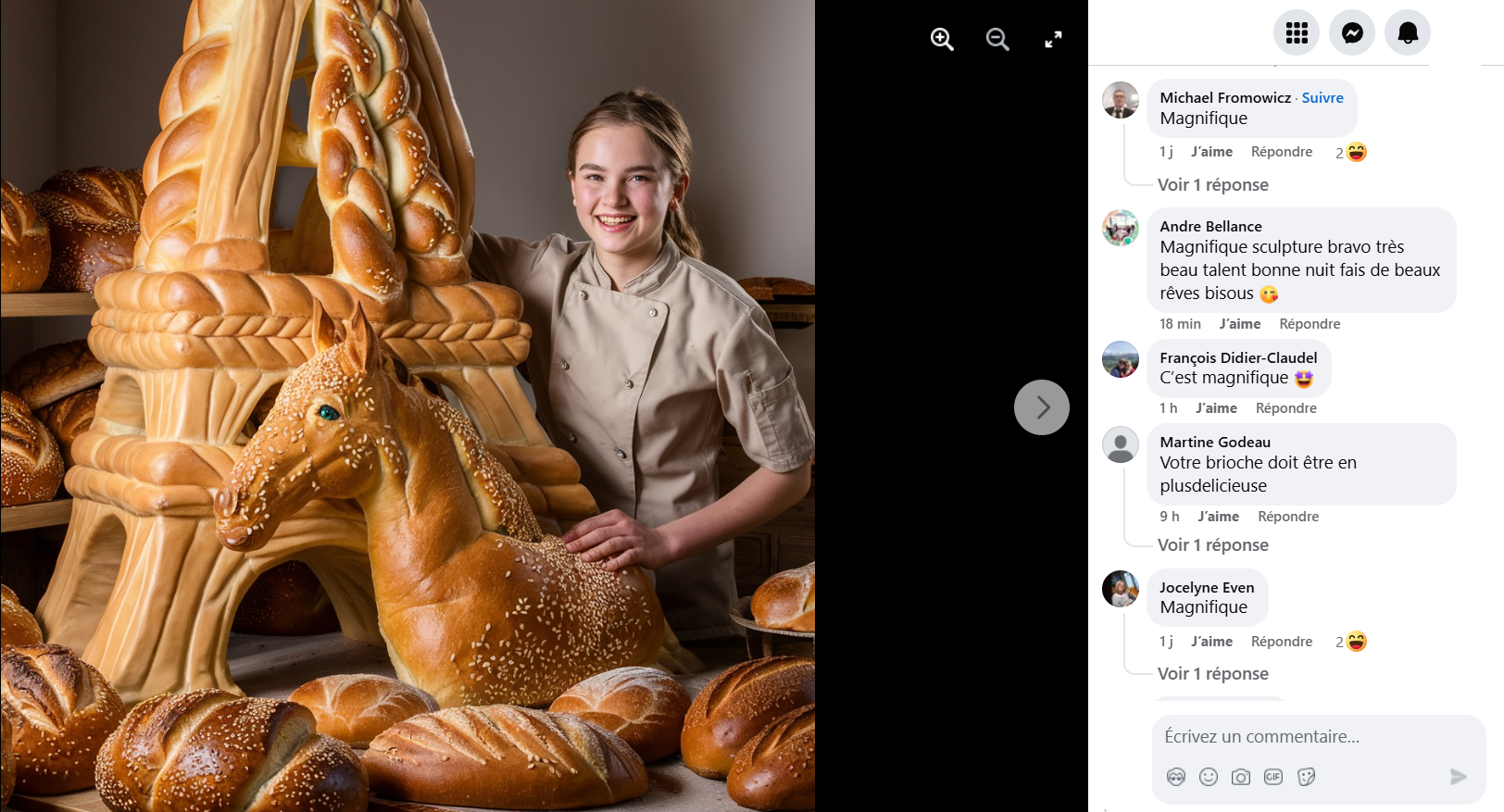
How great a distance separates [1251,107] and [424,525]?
0.65 metres

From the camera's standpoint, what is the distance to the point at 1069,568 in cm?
28

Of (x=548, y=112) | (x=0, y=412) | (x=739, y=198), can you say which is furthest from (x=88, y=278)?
(x=739, y=198)

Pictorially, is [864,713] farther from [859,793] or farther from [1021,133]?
[1021,133]

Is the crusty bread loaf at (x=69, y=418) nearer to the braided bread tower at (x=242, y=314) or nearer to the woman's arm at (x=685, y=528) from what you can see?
the braided bread tower at (x=242, y=314)

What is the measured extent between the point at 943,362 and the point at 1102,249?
0.05 m

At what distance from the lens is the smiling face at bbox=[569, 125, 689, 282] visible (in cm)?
110

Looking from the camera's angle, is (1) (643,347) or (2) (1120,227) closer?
A: (2) (1120,227)

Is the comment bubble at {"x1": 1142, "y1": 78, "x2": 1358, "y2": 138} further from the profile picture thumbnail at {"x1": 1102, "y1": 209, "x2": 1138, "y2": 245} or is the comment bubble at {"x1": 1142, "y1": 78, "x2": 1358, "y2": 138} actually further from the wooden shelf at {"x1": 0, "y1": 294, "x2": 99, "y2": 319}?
the wooden shelf at {"x1": 0, "y1": 294, "x2": 99, "y2": 319}

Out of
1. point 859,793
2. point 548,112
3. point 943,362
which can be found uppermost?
point 548,112

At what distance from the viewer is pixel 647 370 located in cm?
108

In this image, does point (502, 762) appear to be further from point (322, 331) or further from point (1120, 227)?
point (1120, 227)

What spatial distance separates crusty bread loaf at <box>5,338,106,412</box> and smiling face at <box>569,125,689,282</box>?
58 cm

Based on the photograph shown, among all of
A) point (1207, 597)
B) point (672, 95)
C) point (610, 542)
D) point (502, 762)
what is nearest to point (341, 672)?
point (610, 542)

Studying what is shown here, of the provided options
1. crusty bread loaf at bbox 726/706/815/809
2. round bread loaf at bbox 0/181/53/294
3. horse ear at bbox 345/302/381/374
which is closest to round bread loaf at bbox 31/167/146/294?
round bread loaf at bbox 0/181/53/294
